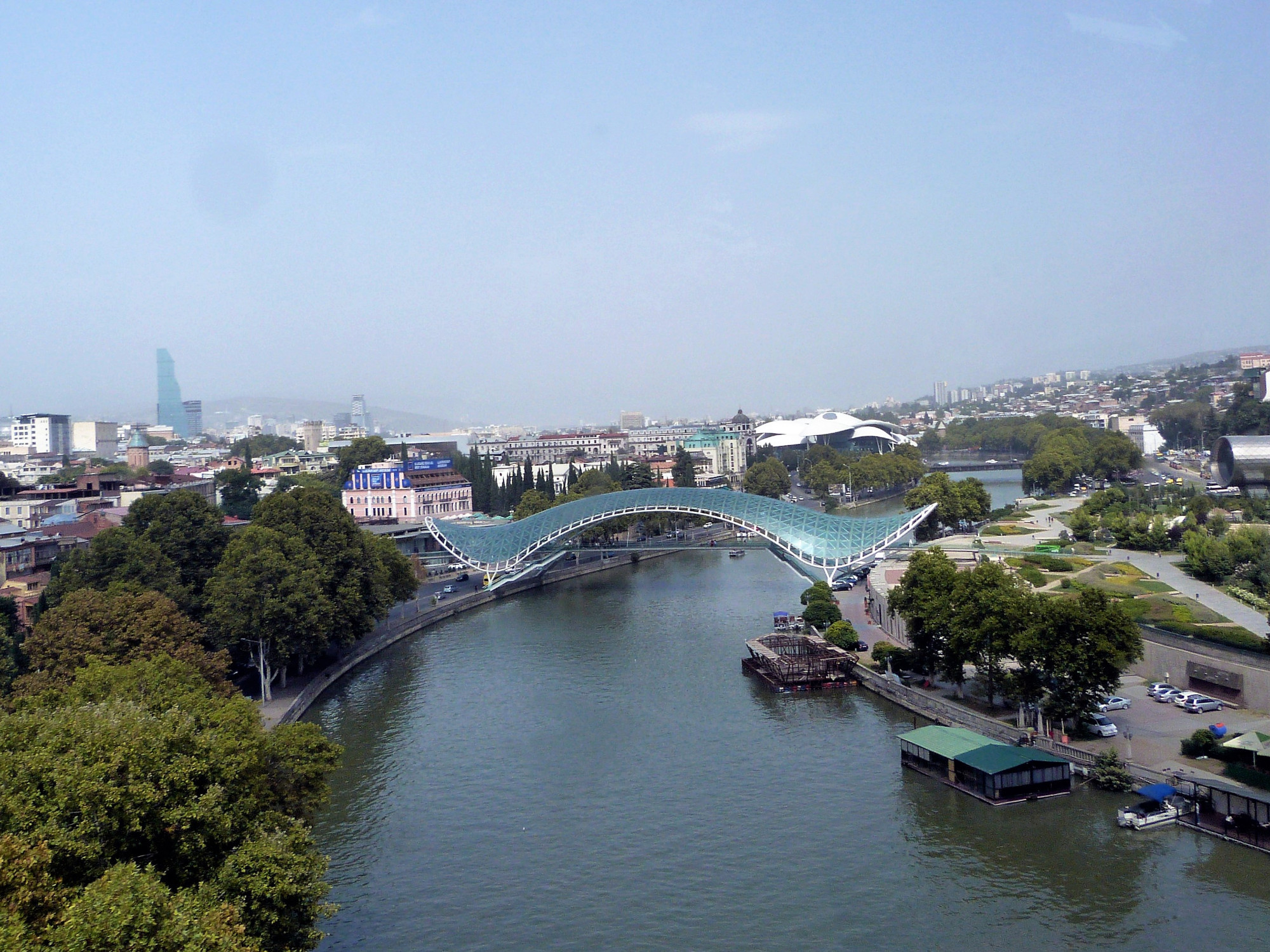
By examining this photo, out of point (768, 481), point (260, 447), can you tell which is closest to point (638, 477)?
point (768, 481)

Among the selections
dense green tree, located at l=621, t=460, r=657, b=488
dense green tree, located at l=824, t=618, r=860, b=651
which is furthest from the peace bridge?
dense green tree, located at l=621, t=460, r=657, b=488

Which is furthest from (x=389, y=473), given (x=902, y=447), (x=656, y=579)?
(x=902, y=447)

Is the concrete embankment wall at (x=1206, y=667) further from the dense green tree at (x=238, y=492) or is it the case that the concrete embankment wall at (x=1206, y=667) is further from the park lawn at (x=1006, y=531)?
the dense green tree at (x=238, y=492)

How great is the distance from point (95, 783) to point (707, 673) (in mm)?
13204

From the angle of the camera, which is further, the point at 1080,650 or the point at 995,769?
the point at 1080,650

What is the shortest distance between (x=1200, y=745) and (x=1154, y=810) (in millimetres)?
1641

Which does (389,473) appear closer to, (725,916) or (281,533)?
(281,533)

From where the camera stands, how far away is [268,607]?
18109mm

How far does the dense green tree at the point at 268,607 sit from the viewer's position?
1812cm

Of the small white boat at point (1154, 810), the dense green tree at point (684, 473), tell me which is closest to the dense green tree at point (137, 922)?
the small white boat at point (1154, 810)

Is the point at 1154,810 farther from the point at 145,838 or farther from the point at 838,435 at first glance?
the point at 838,435

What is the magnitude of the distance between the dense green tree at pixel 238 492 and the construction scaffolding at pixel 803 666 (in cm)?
2453

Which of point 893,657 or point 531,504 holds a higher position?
point 531,504

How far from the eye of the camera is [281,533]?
21.2 meters
